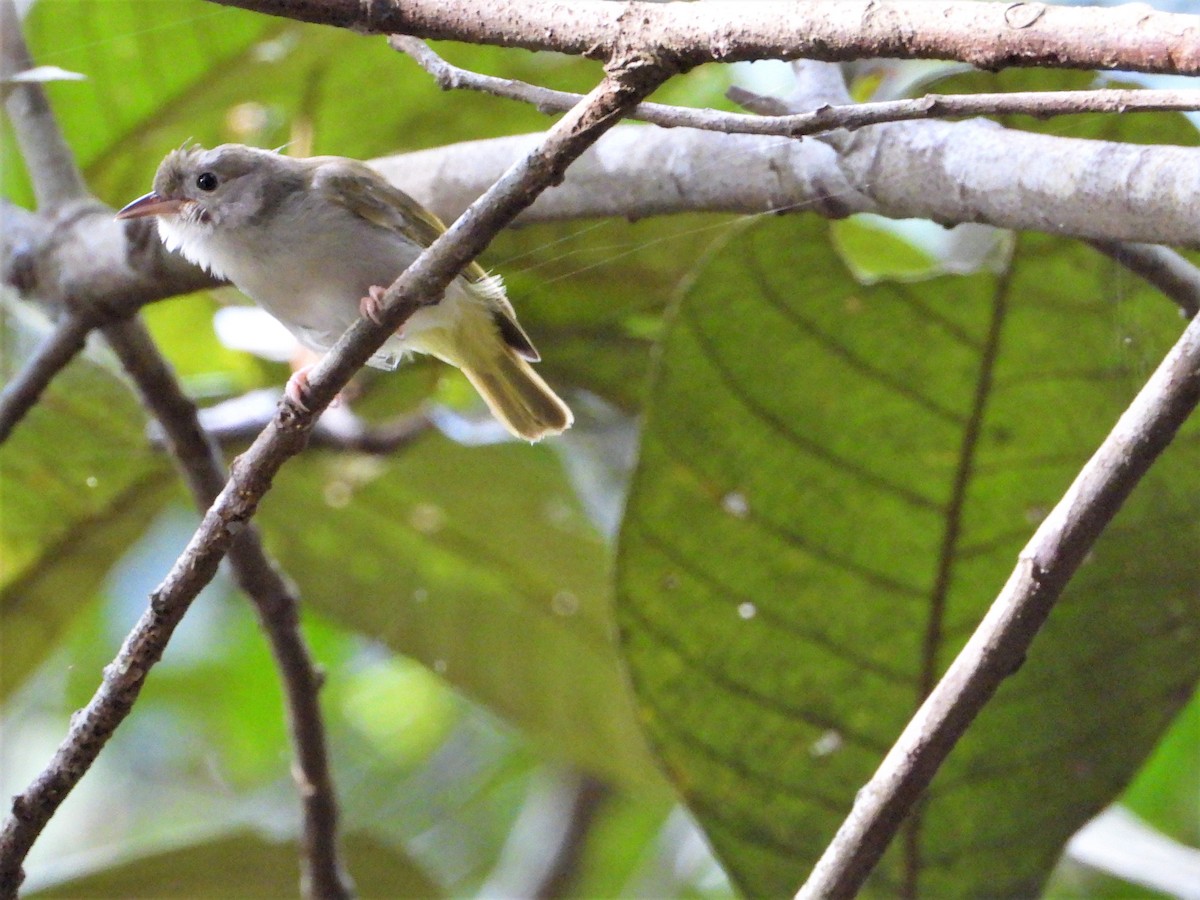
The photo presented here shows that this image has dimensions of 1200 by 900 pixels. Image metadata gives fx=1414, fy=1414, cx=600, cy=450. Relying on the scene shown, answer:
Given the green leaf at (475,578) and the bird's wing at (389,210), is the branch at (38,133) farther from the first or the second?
the green leaf at (475,578)

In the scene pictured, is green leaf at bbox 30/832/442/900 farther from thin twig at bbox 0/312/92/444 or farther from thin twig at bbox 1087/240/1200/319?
thin twig at bbox 1087/240/1200/319

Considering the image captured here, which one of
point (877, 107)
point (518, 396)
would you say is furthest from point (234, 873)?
point (877, 107)

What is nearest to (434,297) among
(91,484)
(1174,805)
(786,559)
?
(786,559)

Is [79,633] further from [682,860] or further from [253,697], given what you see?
[682,860]

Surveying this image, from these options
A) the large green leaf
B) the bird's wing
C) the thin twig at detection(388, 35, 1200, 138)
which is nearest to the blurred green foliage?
the large green leaf

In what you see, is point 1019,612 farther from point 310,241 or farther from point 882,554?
point 310,241

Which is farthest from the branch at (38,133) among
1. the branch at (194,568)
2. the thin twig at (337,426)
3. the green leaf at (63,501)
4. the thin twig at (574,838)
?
the thin twig at (574,838)
